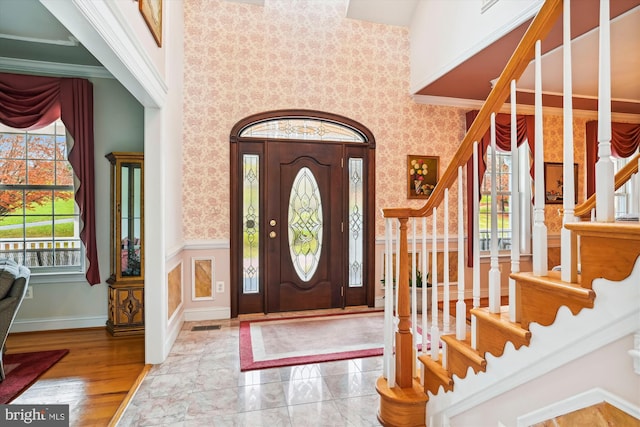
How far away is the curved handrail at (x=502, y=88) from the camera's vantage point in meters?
1.16

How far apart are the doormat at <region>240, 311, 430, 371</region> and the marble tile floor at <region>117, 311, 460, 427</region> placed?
10 cm

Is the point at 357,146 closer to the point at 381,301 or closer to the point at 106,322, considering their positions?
the point at 381,301

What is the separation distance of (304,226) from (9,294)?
2.77 metres

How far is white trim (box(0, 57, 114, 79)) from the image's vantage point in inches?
131

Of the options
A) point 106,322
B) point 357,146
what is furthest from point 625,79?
point 106,322

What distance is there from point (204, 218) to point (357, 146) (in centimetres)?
213

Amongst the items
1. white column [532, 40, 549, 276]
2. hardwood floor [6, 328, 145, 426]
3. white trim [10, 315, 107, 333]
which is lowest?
hardwood floor [6, 328, 145, 426]

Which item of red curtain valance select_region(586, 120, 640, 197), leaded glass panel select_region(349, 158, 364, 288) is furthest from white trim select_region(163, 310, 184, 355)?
red curtain valance select_region(586, 120, 640, 197)

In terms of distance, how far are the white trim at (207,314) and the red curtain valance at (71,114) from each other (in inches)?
41.8

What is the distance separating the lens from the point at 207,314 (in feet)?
12.3

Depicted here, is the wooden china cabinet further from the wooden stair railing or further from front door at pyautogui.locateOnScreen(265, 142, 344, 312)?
the wooden stair railing

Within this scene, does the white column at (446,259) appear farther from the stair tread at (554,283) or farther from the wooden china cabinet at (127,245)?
the wooden china cabinet at (127,245)

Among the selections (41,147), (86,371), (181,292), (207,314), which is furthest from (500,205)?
(41,147)

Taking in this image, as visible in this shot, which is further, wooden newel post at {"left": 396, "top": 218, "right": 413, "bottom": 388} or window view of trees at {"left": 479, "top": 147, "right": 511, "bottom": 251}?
window view of trees at {"left": 479, "top": 147, "right": 511, "bottom": 251}
